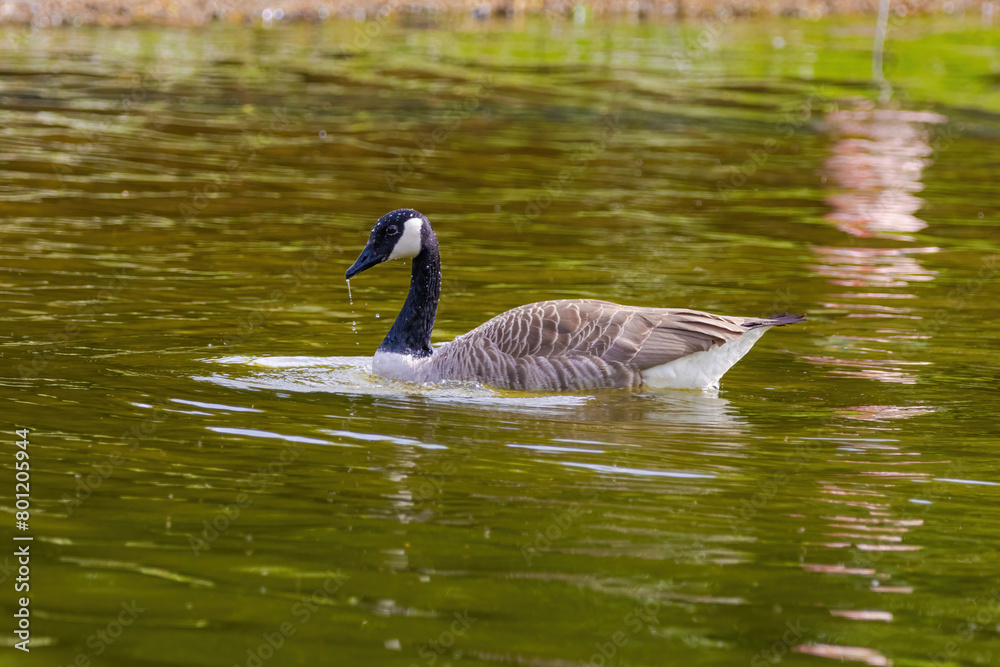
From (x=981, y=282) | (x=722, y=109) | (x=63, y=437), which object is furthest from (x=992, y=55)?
(x=63, y=437)

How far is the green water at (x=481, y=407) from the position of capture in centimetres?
621

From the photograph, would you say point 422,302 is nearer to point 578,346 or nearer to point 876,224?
point 578,346

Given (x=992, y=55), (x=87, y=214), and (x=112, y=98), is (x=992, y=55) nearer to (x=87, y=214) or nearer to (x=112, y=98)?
(x=112, y=98)

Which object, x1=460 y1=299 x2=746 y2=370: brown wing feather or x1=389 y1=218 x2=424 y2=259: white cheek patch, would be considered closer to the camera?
x1=460 y1=299 x2=746 y2=370: brown wing feather

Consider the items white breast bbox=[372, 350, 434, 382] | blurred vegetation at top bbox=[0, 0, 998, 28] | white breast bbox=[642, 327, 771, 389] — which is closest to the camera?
white breast bbox=[642, 327, 771, 389]

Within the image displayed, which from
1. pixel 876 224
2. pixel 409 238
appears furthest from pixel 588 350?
pixel 876 224

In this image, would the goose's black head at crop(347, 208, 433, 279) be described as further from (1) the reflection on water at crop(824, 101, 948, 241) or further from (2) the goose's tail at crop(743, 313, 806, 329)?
(1) the reflection on water at crop(824, 101, 948, 241)

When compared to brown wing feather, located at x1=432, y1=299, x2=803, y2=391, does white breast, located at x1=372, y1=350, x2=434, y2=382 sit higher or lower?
lower

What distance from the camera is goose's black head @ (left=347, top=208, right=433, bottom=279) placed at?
37.6 feet

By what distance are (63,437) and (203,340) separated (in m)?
3.09

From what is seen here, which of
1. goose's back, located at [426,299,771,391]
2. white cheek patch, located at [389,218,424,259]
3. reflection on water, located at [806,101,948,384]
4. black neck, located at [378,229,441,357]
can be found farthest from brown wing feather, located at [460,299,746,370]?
reflection on water, located at [806,101,948,384]

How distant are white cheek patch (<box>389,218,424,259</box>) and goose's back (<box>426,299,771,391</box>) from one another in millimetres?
1098

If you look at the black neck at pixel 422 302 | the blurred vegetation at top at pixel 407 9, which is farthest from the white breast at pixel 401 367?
the blurred vegetation at top at pixel 407 9

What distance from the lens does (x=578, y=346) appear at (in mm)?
10820
